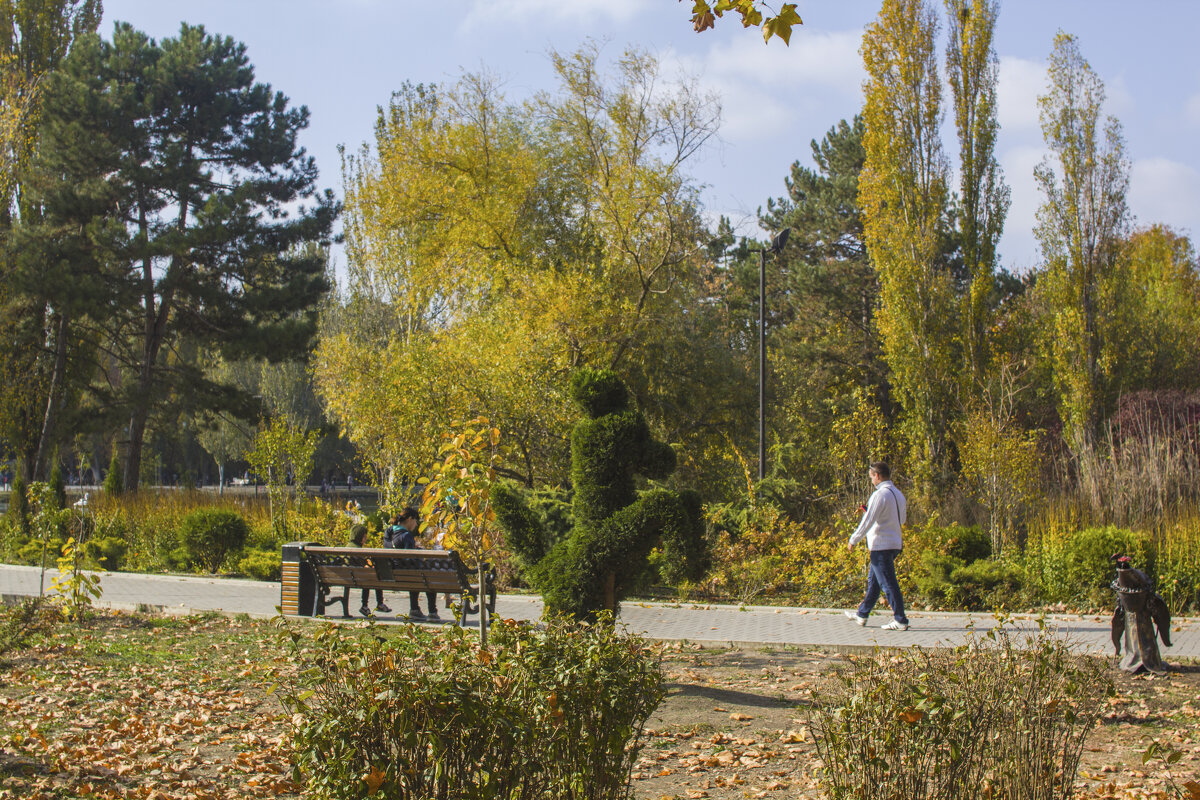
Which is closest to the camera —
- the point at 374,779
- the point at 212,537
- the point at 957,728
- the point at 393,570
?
the point at 374,779

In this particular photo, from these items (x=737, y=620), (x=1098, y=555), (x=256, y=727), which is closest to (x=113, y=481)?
(x=737, y=620)

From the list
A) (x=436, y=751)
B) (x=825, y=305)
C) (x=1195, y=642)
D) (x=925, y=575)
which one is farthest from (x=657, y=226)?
(x=436, y=751)

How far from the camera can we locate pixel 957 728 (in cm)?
333

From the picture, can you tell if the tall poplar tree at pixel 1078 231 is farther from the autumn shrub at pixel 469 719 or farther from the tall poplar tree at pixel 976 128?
the autumn shrub at pixel 469 719

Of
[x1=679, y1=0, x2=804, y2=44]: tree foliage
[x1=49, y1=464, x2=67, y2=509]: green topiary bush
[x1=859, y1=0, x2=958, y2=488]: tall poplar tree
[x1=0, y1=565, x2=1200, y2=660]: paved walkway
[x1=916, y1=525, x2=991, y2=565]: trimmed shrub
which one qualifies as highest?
[x1=859, y1=0, x2=958, y2=488]: tall poplar tree

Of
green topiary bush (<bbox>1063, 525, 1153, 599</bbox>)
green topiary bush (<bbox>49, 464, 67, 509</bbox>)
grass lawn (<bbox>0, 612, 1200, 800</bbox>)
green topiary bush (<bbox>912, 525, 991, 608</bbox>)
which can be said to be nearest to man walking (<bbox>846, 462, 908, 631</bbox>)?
grass lawn (<bbox>0, 612, 1200, 800</bbox>)

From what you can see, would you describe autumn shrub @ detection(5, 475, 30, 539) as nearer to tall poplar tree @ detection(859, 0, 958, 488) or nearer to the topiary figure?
the topiary figure

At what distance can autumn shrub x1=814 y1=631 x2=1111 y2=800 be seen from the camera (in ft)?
10.7

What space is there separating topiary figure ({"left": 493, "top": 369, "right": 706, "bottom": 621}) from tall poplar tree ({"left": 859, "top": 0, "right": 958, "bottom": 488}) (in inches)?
701

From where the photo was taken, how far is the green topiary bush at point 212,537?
48.7 feet

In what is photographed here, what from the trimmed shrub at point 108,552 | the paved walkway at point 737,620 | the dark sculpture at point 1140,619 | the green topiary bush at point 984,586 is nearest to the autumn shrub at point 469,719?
the paved walkway at point 737,620

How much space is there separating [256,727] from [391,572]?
378 centimetres

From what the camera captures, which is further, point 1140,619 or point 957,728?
point 1140,619

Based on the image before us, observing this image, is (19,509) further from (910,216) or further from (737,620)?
(910,216)
